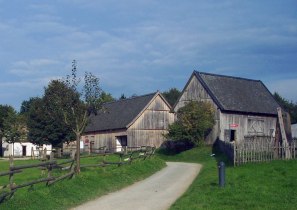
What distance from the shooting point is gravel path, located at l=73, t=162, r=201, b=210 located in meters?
14.6

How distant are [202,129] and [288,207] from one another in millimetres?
28076

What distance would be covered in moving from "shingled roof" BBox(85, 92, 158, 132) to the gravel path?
2855cm

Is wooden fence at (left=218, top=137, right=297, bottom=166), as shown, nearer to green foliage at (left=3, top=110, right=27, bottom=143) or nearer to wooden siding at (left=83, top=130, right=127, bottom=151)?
wooden siding at (left=83, top=130, right=127, bottom=151)

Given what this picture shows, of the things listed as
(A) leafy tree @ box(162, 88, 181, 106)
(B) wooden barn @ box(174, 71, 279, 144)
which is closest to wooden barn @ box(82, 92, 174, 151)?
(B) wooden barn @ box(174, 71, 279, 144)

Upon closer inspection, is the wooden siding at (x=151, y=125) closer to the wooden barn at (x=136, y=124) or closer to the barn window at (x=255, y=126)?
the wooden barn at (x=136, y=124)

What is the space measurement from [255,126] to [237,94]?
11.6 ft

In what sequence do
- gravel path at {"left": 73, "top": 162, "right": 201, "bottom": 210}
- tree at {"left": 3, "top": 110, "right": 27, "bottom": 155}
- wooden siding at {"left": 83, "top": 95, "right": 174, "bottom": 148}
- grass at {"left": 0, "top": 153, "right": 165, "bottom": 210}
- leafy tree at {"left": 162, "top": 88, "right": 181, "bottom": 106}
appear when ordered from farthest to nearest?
leafy tree at {"left": 162, "top": 88, "right": 181, "bottom": 106} < tree at {"left": 3, "top": 110, "right": 27, "bottom": 155} < wooden siding at {"left": 83, "top": 95, "right": 174, "bottom": 148} < gravel path at {"left": 73, "top": 162, "right": 201, "bottom": 210} < grass at {"left": 0, "top": 153, "right": 165, "bottom": 210}

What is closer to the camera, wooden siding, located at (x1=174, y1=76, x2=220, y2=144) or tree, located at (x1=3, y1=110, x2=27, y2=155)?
wooden siding, located at (x1=174, y1=76, x2=220, y2=144)

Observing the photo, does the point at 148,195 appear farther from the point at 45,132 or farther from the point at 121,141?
the point at 121,141

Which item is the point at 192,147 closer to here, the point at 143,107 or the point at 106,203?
the point at 143,107

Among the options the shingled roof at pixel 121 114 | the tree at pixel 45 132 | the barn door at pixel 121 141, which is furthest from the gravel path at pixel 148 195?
the shingled roof at pixel 121 114

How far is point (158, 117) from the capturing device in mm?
52812

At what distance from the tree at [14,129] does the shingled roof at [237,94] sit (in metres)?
32.5

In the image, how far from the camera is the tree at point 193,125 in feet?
135
